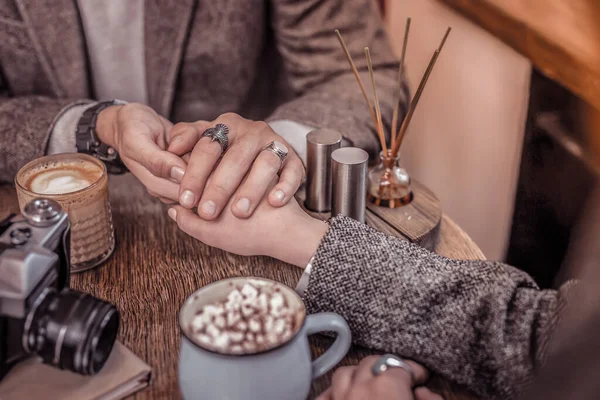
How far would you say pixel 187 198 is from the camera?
984 millimetres

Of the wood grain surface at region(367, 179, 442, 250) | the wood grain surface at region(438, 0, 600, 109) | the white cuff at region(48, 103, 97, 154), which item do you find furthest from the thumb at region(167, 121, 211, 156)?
the wood grain surface at region(438, 0, 600, 109)

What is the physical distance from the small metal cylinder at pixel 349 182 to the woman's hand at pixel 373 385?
0.31m

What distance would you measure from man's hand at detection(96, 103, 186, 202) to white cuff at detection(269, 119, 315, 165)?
0.23 metres

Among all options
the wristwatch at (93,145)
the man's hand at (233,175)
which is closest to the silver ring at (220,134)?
the man's hand at (233,175)

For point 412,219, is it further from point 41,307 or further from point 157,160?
point 41,307

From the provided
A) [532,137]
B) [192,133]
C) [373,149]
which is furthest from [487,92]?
[192,133]

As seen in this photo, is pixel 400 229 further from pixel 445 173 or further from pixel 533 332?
pixel 445 173

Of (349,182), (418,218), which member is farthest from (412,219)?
(349,182)

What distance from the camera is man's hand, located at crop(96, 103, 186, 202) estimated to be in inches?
41.3

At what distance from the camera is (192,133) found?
43.1 inches

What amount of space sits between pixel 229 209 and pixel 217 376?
0.39m

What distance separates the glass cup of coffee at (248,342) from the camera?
65 centimetres

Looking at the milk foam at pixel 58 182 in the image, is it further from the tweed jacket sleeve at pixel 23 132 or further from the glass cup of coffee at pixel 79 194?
the tweed jacket sleeve at pixel 23 132

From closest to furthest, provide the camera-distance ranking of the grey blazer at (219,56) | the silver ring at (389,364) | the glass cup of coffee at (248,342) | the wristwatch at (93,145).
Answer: the glass cup of coffee at (248,342)
the silver ring at (389,364)
the wristwatch at (93,145)
the grey blazer at (219,56)
